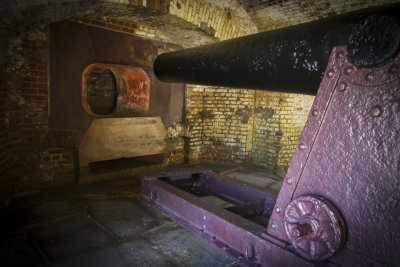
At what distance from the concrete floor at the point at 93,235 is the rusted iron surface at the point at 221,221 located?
11.1 inches

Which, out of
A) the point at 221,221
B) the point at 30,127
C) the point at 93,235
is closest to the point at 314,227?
the point at 221,221

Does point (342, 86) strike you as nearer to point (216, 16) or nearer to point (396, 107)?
point (396, 107)

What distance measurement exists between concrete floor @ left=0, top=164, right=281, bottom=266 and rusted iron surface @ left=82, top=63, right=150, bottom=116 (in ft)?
4.91

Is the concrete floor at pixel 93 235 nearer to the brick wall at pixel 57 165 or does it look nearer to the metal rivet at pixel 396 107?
the brick wall at pixel 57 165

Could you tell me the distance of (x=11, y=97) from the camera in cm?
334

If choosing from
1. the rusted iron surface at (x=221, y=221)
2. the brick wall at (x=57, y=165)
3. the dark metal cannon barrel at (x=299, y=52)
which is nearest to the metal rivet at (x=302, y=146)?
the dark metal cannon barrel at (x=299, y=52)

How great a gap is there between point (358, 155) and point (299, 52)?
0.59 m

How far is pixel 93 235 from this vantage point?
2512 mm

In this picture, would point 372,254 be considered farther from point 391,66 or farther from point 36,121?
point 36,121

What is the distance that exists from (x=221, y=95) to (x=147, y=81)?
1.70 metres

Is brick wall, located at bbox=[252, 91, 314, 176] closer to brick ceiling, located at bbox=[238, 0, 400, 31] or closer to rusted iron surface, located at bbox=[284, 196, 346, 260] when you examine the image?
brick ceiling, located at bbox=[238, 0, 400, 31]

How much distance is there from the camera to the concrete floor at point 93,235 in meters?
2.16

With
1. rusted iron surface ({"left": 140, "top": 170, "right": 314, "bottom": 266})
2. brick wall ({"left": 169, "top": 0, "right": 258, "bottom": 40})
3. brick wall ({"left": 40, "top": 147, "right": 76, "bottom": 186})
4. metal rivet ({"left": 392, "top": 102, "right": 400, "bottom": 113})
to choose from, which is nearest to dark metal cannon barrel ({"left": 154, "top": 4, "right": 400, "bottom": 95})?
metal rivet ({"left": 392, "top": 102, "right": 400, "bottom": 113})

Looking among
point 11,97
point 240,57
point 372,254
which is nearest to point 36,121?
point 11,97
